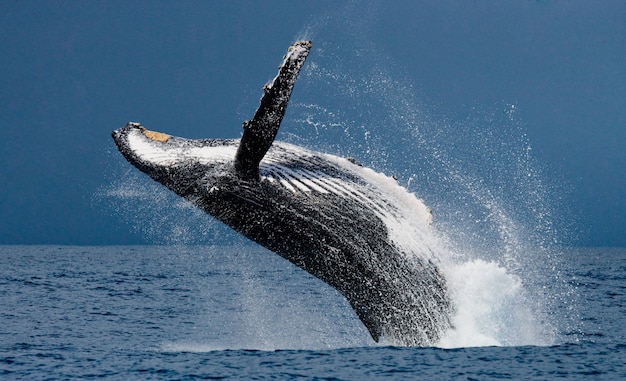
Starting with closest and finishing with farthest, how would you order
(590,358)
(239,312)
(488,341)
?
(488,341), (590,358), (239,312)

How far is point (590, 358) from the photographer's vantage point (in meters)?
10.9

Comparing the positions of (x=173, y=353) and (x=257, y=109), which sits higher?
(x=257, y=109)

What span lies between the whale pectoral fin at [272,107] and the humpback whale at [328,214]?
0.21 m

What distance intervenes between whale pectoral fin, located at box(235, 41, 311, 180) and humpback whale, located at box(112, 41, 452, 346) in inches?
8.4

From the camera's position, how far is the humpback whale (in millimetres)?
7898

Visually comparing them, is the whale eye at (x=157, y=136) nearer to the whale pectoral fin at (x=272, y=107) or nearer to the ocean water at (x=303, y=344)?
the whale pectoral fin at (x=272, y=107)

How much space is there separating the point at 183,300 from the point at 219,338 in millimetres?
12477

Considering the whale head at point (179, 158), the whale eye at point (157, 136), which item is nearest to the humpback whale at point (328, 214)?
the whale head at point (179, 158)

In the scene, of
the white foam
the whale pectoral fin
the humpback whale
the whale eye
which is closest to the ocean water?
the white foam

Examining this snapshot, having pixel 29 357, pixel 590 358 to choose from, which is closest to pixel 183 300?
pixel 29 357

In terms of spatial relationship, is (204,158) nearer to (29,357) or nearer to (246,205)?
(246,205)

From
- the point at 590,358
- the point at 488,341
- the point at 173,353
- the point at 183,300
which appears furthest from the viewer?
the point at 183,300

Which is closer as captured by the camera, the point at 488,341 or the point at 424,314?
the point at 424,314

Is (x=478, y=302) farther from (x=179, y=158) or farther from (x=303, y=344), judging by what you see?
(x=303, y=344)
